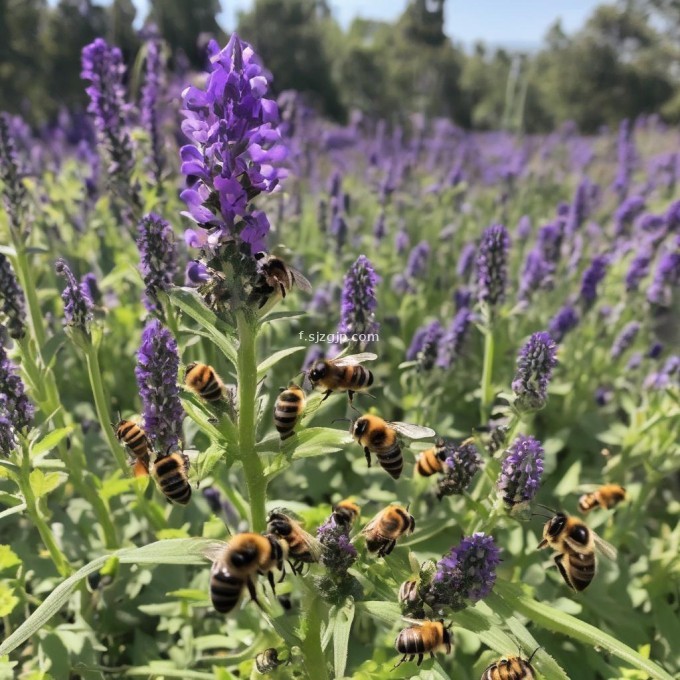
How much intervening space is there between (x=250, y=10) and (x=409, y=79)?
1847cm

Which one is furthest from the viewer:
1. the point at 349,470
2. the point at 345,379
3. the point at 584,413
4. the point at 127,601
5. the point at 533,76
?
the point at 533,76

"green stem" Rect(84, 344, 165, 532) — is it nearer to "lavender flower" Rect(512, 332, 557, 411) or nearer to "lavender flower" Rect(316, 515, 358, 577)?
"lavender flower" Rect(316, 515, 358, 577)

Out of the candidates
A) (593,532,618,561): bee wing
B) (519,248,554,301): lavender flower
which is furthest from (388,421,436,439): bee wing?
(519,248,554,301): lavender flower

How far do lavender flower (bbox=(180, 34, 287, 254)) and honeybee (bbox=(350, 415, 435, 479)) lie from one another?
0.97 m

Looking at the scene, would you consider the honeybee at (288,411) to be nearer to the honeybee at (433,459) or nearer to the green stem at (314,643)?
the green stem at (314,643)

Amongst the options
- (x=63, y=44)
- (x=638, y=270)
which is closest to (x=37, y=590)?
(x=638, y=270)

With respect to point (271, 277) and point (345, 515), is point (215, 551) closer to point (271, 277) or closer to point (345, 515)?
point (345, 515)

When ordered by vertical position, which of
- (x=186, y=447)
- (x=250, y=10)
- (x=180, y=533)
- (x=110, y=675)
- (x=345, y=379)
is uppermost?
(x=250, y=10)

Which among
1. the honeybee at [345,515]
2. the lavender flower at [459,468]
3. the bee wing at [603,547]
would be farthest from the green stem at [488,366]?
the honeybee at [345,515]

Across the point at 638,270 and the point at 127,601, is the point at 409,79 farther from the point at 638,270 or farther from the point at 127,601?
the point at 127,601

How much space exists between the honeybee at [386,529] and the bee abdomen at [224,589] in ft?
2.16

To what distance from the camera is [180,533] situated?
3.05 meters

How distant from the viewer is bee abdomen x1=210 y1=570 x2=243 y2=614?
1932 millimetres

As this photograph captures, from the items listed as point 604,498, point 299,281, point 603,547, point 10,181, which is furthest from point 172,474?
point 604,498
